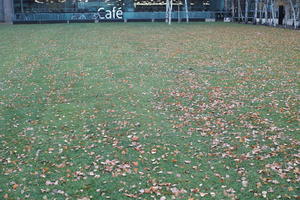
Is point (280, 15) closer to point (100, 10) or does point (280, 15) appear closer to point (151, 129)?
point (100, 10)

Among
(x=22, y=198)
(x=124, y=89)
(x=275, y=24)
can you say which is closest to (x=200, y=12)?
(x=275, y=24)

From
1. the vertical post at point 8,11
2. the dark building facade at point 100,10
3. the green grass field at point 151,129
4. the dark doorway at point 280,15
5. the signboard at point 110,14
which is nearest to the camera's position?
the green grass field at point 151,129

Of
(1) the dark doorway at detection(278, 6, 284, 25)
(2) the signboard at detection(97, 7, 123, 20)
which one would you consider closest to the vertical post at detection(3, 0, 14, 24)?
(2) the signboard at detection(97, 7, 123, 20)

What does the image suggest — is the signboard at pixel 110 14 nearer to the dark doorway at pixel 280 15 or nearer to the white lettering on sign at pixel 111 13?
the white lettering on sign at pixel 111 13

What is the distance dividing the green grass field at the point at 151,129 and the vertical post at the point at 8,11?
104ft

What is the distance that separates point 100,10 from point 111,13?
4.35 ft

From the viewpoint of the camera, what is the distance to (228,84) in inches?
517

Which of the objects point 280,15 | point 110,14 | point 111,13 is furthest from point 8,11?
point 280,15

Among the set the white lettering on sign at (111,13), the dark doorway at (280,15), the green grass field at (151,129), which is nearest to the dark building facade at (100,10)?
the white lettering on sign at (111,13)

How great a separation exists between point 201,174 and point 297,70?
981 centimetres

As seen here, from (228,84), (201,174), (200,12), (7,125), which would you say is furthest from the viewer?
(200,12)

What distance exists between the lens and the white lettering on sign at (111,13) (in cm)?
4825

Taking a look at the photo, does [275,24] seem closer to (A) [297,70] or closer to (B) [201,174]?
(A) [297,70]

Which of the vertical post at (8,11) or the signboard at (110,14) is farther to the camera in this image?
the signboard at (110,14)
